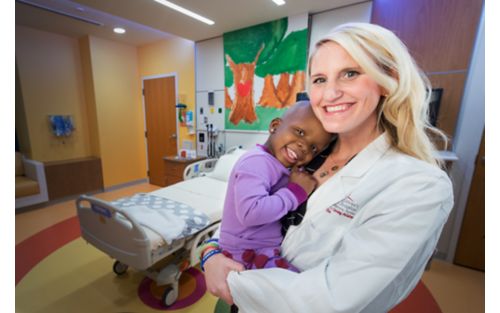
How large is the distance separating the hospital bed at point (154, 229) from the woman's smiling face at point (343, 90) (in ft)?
5.04

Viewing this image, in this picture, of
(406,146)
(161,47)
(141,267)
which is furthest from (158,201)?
(161,47)

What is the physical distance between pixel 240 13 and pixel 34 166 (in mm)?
3918

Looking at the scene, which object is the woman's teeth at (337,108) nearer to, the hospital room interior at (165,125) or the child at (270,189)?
the child at (270,189)

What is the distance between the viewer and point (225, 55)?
3.60 meters

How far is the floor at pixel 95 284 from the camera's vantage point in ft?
6.12

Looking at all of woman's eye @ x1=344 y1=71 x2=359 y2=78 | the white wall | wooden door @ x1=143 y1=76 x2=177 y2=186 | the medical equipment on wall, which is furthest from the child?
wooden door @ x1=143 y1=76 x2=177 y2=186

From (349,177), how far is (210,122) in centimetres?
352

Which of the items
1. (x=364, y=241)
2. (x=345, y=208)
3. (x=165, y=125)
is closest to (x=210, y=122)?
(x=165, y=125)

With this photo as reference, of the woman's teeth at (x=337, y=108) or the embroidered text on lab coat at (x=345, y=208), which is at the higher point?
the woman's teeth at (x=337, y=108)

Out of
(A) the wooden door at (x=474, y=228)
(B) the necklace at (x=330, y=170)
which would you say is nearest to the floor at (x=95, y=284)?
(A) the wooden door at (x=474, y=228)

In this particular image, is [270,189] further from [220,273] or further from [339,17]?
[339,17]

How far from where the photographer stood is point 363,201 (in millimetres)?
664

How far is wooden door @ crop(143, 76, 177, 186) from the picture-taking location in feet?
15.2
